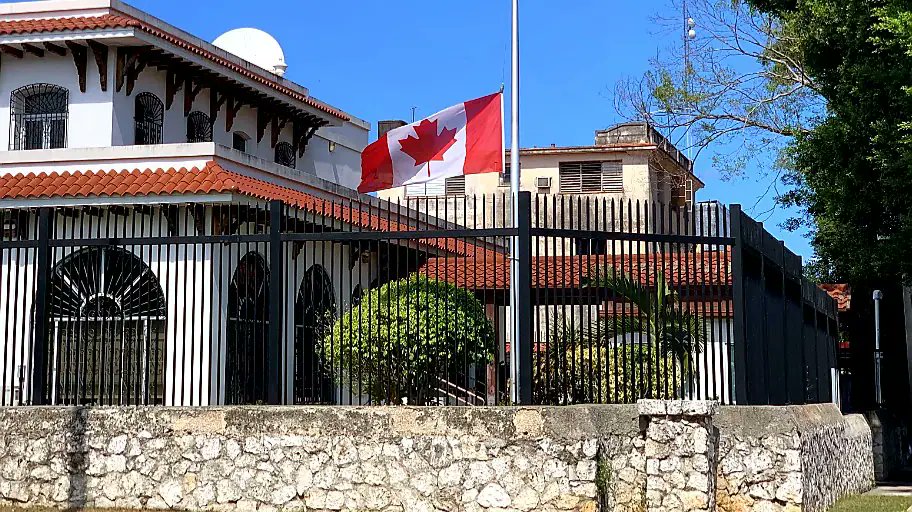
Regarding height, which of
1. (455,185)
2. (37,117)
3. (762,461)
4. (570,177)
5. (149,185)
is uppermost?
(570,177)

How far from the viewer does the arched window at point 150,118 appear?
2341 cm

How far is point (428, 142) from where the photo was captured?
15758 millimetres

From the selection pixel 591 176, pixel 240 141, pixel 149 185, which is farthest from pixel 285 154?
pixel 591 176

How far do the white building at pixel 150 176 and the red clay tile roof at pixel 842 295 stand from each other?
11.3 m

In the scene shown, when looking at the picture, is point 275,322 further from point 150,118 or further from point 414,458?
point 150,118

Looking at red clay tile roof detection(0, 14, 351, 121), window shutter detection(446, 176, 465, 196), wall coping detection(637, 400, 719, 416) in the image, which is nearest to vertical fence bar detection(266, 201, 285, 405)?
wall coping detection(637, 400, 719, 416)

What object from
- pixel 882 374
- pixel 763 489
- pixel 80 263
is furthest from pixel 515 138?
pixel 882 374

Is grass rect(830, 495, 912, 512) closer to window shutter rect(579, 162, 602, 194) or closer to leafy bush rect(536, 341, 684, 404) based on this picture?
leafy bush rect(536, 341, 684, 404)

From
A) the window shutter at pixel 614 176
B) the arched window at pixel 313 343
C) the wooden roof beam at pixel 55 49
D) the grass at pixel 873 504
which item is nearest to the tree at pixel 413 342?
the arched window at pixel 313 343

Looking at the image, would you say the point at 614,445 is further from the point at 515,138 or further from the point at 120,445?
the point at 515,138

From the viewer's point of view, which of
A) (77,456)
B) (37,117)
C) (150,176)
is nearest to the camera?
(77,456)

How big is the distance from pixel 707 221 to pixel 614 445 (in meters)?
2.25

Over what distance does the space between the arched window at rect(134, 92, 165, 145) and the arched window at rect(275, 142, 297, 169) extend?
4.62m

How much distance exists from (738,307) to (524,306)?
1972 mm
